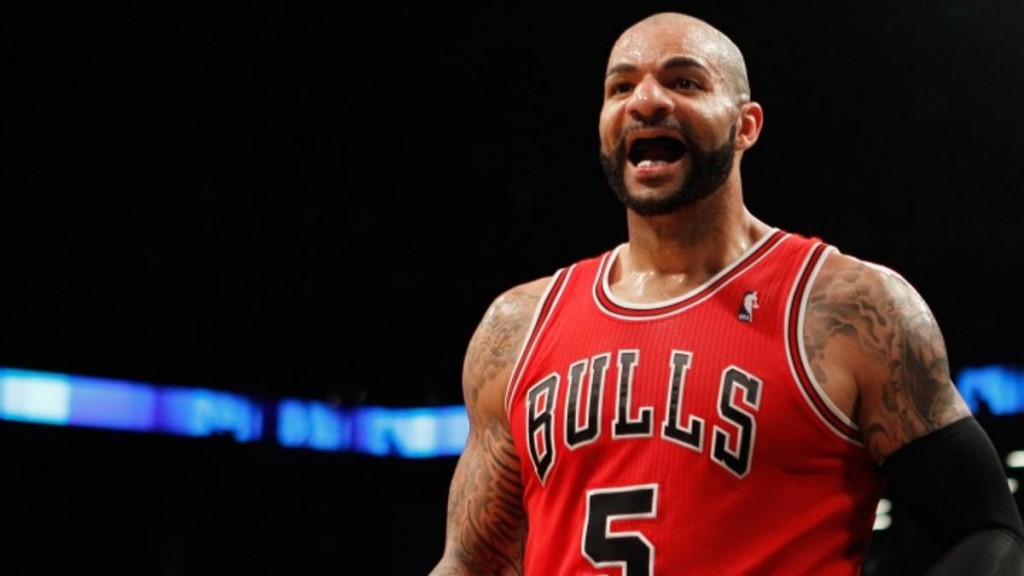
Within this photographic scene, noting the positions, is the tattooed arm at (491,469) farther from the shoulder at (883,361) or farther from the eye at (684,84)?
the shoulder at (883,361)

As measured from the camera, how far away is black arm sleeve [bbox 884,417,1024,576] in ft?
6.18

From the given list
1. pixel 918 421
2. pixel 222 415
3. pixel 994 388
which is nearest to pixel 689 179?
pixel 918 421

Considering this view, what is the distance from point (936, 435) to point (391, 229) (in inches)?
395

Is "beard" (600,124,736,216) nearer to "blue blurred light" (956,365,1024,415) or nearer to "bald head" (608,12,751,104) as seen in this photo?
"bald head" (608,12,751,104)

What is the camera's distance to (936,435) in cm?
192

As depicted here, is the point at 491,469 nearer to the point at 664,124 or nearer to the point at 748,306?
the point at 748,306

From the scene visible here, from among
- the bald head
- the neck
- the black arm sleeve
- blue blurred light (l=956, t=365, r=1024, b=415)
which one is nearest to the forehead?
the bald head

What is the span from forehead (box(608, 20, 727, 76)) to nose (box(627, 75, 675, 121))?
5 cm

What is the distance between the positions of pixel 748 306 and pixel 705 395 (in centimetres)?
16

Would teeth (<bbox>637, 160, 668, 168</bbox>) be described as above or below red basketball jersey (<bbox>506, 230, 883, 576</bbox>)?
above

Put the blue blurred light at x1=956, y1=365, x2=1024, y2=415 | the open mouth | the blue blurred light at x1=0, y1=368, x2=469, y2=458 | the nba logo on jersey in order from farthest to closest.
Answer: the blue blurred light at x1=0, y1=368, x2=469, y2=458, the blue blurred light at x1=956, y1=365, x2=1024, y2=415, the open mouth, the nba logo on jersey

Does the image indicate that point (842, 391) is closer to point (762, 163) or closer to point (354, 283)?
point (762, 163)

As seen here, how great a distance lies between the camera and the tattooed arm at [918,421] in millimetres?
1898

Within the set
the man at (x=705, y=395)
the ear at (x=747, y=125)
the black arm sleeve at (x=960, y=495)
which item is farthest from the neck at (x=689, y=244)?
the black arm sleeve at (x=960, y=495)
